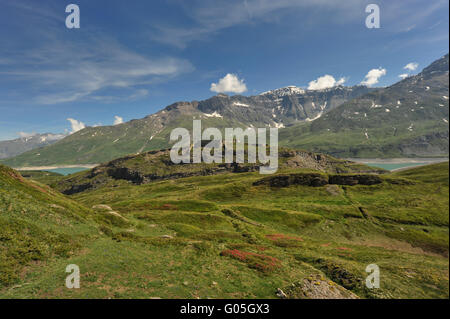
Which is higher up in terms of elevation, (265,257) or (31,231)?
(31,231)

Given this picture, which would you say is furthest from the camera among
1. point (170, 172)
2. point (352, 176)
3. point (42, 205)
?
point (170, 172)

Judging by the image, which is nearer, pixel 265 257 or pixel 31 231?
pixel 31 231

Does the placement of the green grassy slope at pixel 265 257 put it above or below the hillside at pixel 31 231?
below

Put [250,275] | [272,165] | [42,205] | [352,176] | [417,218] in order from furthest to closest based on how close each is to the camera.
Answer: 1. [272,165]
2. [352,176]
3. [417,218]
4. [42,205]
5. [250,275]

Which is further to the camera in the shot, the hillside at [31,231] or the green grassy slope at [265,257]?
the green grassy slope at [265,257]

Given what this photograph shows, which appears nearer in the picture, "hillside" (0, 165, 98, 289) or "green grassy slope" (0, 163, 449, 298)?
"hillside" (0, 165, 98, 289)

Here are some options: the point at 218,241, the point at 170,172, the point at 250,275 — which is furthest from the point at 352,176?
the point at 170,172

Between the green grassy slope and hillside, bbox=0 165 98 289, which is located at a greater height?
hillside, bbox=0 165 98 289

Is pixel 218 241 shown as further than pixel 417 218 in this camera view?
No

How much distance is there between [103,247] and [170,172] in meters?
173

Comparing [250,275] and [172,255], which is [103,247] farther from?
[250,275]
